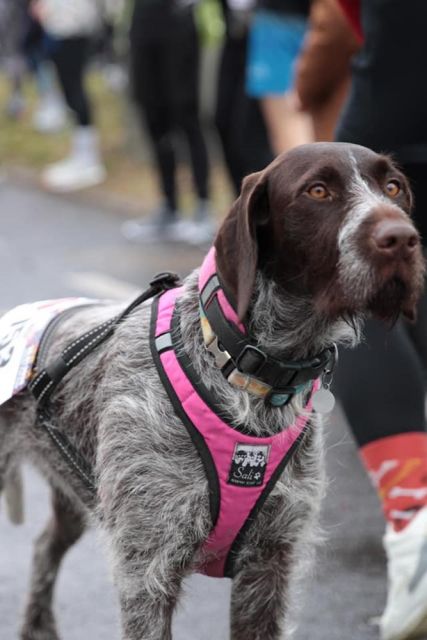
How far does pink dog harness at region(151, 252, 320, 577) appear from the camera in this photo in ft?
9.82

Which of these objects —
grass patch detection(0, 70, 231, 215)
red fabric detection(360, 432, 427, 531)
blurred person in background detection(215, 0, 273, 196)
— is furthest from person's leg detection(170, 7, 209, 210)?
red fabric detection(360, 432, 427, 531)

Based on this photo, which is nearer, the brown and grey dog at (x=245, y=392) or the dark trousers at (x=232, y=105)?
the brown and grey dog at (x=245, y=392)

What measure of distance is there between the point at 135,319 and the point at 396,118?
46.9 inches

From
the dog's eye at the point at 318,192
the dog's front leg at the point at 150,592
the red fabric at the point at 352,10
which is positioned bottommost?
the dog's front leg at the point at 150,592

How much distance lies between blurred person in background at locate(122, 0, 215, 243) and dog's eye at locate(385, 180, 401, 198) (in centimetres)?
650

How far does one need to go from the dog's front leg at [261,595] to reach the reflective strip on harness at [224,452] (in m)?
0.13

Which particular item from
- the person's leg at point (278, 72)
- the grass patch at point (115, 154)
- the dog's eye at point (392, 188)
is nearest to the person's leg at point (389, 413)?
the dog's eye at point (392, 188)

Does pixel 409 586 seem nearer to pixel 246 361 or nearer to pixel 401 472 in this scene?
pixel 401 472

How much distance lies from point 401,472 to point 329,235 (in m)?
1.21

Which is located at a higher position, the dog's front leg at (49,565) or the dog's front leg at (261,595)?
the dog's front leg at (261,595)

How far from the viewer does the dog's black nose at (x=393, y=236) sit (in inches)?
106

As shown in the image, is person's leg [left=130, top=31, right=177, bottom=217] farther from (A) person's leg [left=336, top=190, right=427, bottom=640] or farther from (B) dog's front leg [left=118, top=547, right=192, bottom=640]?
(B) dog's front leg [left=118, top=547, right=192, bottom=640]

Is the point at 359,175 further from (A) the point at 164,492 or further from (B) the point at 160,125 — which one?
(B) the point at 160,125

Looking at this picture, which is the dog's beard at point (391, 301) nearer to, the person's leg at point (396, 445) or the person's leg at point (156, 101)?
the person's leg at point (396, 445)
